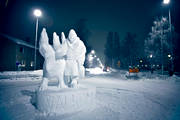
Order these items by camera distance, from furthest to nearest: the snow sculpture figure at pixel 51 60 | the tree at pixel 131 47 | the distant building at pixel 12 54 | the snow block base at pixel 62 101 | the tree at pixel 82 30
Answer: the tree at pixel 131 47 → the tree at pixel 82 30 → the distant building at pixel 12 54 → the snow sculpture figure at pixel 51 60 → the snow block base at pixel 62 101

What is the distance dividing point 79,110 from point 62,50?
2.43 meters

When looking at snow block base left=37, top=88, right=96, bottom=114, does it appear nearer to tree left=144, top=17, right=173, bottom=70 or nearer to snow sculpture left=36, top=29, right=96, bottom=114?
snow sculpture left=36, top=29, right=96, bottom=114

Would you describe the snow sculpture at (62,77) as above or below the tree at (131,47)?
below

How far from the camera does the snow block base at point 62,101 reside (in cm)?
420

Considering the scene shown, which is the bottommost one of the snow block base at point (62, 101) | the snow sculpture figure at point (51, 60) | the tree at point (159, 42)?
the snow block base at point (62, 101)

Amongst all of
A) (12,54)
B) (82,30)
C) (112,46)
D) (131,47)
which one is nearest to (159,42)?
(82,30)

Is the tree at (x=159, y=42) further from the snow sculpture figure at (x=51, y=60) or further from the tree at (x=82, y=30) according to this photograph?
the snow sculpture figure at (x=51, y=60)

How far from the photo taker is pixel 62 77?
16.9 feet

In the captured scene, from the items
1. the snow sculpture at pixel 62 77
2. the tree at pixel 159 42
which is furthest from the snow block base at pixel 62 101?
the tree at pixel 159 42

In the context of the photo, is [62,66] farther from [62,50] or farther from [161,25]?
[161,25]

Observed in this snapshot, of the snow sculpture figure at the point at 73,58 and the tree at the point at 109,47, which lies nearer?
the snow sculpture figure at the point at 73,58

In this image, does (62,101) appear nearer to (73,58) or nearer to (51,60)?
(51,60)

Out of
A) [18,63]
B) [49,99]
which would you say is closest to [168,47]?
[49,99]

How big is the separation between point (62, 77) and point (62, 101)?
116cm
